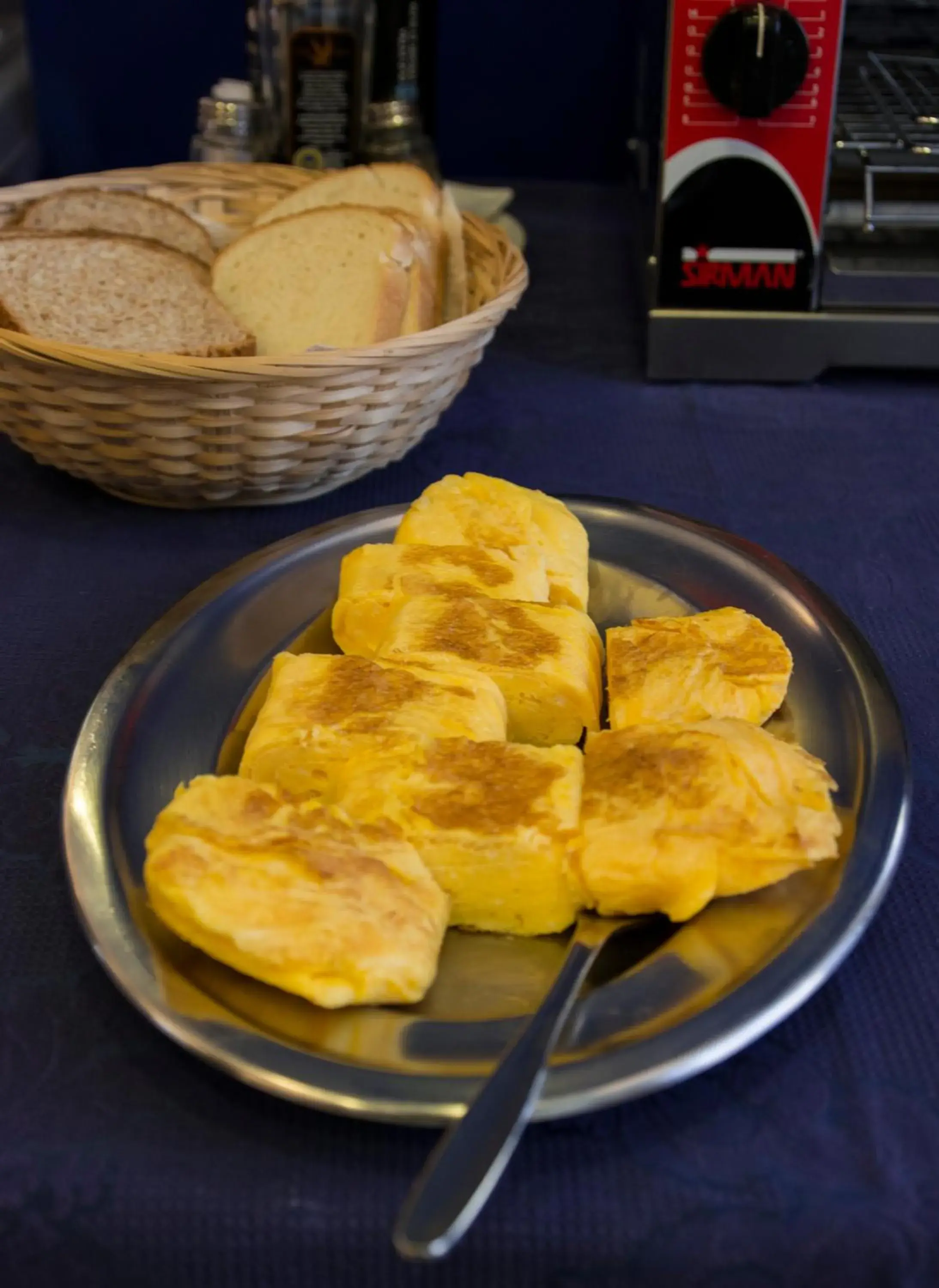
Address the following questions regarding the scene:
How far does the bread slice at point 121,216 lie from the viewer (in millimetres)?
1196

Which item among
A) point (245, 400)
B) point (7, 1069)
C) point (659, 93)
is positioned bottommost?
point (7, 1069)

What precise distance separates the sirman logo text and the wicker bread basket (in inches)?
8.1

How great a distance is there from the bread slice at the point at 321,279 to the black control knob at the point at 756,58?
311 millimetres

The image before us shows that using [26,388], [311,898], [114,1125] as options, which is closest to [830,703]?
[311,898]

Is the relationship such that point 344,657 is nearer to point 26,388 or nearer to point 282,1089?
point 282,1089

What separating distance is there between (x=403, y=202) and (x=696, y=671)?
2.23 feet

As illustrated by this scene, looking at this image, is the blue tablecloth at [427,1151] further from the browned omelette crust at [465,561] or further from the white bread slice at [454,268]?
the white bread slice at [454,268]

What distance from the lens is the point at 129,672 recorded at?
770mm

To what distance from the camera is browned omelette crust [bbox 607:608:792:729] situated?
72 centimetres

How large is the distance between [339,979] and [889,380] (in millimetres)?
1011

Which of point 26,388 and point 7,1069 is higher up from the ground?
point 26,388

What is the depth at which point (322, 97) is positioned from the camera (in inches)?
54.9

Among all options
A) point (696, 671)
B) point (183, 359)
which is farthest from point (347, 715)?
point (183, 359)

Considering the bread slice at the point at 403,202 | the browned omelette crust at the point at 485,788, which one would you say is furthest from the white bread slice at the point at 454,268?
the browned omelette crust at the point at 485,788
